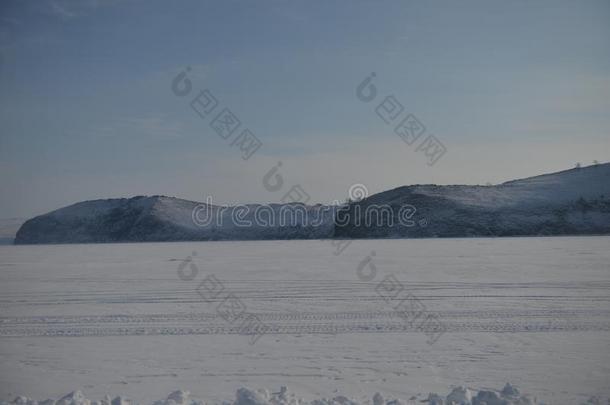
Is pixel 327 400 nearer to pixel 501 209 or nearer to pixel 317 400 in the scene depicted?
pixel 317 400

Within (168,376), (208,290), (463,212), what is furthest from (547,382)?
(463,212)

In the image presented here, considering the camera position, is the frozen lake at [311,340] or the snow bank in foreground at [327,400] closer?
the snow bank in foreground at [327,400]

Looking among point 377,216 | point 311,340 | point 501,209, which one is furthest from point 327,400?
point 501,209

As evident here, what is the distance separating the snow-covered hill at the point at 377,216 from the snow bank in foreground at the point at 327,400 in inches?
2295

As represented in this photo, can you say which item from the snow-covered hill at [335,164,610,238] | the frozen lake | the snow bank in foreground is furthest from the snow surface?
the snow-covered hill at [335,164,610,238]

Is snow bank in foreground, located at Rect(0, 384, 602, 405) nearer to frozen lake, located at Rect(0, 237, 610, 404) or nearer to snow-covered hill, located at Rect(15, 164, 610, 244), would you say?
frozen lake, located at Rect(0, 237, 610, 404)

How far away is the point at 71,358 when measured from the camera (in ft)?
24.4

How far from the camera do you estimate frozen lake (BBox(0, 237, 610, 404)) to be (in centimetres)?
623

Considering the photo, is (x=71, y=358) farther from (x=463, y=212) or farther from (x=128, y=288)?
(x=463, y=212)

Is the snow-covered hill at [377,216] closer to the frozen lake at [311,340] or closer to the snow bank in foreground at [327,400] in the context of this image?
the frozen lake at [311,340]

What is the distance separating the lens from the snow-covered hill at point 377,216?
6419cm

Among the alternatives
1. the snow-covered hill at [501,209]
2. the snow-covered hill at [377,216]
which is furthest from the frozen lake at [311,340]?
the snow-covered hill at [377,216]

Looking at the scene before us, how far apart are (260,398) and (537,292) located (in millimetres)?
9690

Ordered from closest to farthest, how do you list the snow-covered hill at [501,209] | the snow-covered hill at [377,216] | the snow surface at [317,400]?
the snow surface at [317,400], the snow-covered hill at [501,209], the snow-covered hill at [377,216]
